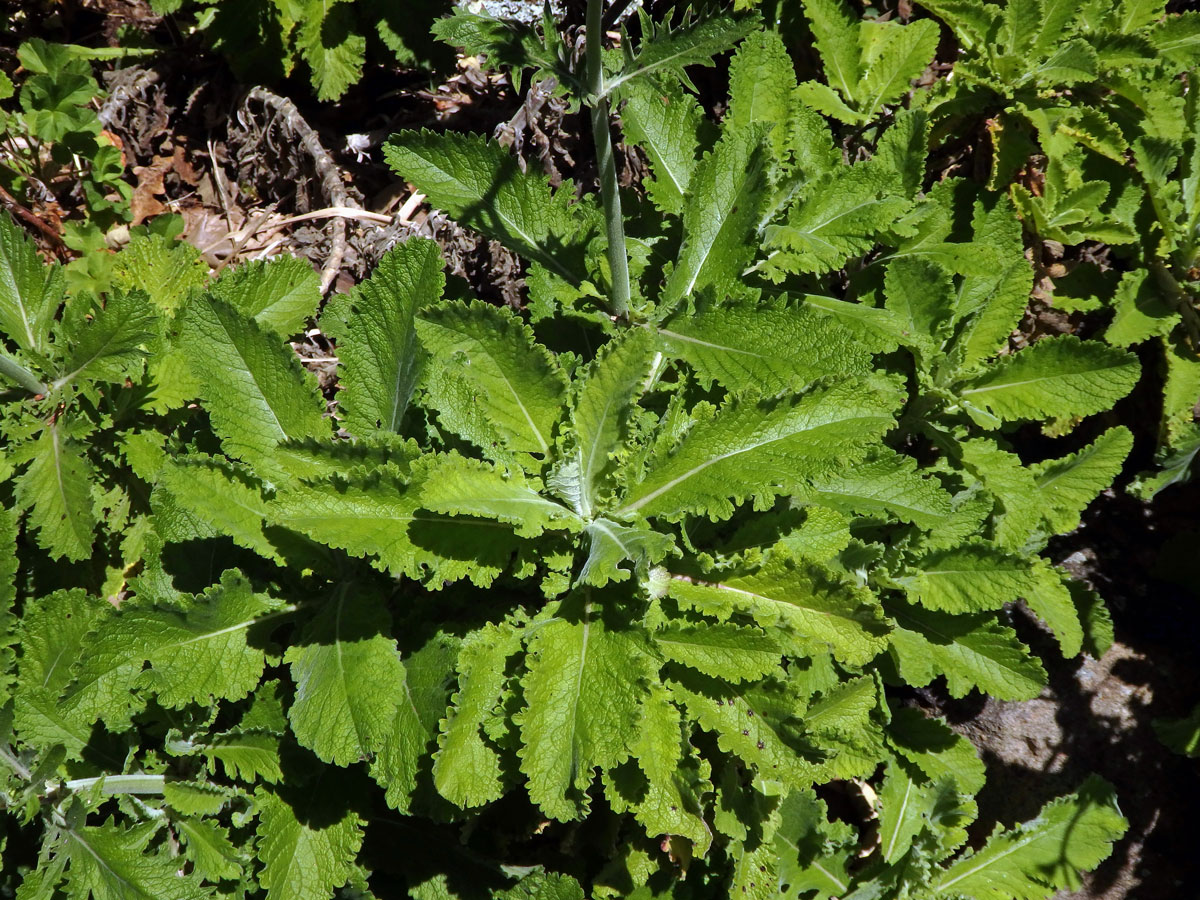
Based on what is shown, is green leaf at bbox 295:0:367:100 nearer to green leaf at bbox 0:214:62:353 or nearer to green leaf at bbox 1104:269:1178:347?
green leaf at bbox 0:214:62:353

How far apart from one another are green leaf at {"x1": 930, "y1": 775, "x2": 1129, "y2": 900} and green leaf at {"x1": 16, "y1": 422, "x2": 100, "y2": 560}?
10.4 feet

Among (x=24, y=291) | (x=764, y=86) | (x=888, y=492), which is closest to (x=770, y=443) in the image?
(x=888, y=492)

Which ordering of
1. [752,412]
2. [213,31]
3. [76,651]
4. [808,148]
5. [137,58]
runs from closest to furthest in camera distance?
1. [752,412]
2. [76,651]
3. [808,148]
4. [213,31]
5. [137,58]

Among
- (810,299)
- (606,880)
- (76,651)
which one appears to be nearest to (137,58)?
(76,651)

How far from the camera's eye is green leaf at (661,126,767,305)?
2.86 m

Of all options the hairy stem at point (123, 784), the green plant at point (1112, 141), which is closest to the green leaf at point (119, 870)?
the hairy stem at point (123, 784)

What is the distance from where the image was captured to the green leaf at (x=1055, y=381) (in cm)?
321

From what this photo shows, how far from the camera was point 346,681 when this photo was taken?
7.94 ft

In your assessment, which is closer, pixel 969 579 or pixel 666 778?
pixel 666 778

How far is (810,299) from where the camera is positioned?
10.5 feet

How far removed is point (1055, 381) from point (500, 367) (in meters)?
2.05

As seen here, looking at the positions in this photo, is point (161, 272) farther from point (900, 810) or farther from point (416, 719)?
point (900, 810)

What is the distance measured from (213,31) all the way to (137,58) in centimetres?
70

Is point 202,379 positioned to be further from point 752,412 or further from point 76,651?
point 752,412
